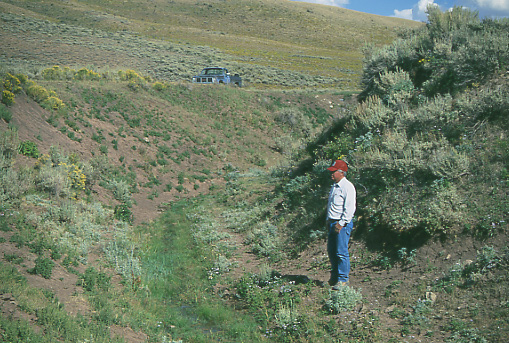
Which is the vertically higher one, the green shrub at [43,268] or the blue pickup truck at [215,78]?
the blue pickup truck at [215,78]

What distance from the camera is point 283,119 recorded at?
29.4 metres

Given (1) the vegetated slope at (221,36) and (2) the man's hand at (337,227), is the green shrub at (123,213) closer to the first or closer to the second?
(2) the man's hand at (337,227)

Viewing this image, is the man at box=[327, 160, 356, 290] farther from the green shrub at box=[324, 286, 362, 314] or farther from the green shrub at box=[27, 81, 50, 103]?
the green shrub at box=[27, 81, 50, 103]

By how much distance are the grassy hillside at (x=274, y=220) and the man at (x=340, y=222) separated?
1.28 feet

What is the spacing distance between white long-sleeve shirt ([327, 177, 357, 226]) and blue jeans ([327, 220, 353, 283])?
13cm

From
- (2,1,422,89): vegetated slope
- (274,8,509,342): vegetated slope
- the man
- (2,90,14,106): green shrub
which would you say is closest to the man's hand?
the man

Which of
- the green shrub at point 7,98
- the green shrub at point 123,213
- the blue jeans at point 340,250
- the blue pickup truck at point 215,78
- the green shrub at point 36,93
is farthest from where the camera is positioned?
the blue pickup truck at point 215,78

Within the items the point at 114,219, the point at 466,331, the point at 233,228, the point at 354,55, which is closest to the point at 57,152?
the point at 114,219

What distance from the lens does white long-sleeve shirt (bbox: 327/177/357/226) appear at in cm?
592

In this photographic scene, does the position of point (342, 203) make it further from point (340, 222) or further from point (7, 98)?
point (7, 98)

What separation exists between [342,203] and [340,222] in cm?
35

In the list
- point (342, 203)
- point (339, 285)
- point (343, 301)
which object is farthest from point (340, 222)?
point (343, 301)

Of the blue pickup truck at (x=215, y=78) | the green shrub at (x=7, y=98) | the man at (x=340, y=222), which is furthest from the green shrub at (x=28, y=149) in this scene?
the blue pickup truck at (x=215, y=78)

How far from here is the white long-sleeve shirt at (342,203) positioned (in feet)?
19.4
